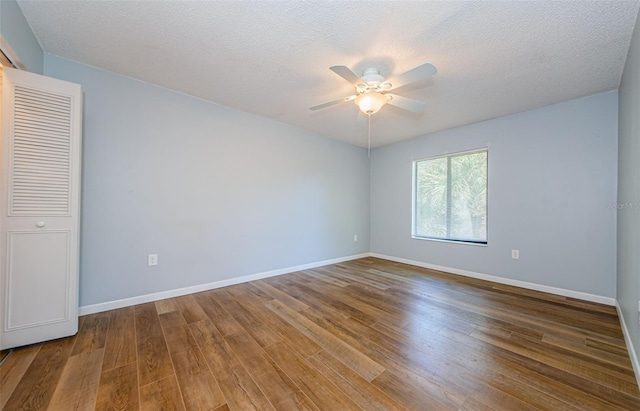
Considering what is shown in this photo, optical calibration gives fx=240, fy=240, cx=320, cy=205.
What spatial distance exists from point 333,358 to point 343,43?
7.61ft

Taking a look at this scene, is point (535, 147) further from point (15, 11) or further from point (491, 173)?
point (15, 11)

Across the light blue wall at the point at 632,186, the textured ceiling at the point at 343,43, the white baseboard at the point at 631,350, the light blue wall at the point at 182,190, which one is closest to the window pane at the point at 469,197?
the textured ceiling at the point at 343,43

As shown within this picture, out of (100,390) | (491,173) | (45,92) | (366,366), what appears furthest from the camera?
(491,173)

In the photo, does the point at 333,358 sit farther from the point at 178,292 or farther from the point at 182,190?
the point at 182,190

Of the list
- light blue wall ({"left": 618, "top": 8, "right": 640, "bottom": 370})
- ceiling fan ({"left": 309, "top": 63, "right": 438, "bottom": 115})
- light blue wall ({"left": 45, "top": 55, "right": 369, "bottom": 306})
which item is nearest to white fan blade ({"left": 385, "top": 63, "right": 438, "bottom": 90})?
ceiling fan ({"left": 309, "top": 63, "right": 438, "bottom": 115})

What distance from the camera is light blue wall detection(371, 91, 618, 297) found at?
262 cm

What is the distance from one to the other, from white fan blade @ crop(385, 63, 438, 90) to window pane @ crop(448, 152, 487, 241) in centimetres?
245

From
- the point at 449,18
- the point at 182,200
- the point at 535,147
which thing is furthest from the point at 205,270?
the point at 535,147

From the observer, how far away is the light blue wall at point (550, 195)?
8.58 ft

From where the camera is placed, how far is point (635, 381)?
1.42m

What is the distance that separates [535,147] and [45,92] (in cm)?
496

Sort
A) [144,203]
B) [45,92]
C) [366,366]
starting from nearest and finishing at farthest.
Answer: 1. [366,366]
2. [45,92]
3. [144,203]

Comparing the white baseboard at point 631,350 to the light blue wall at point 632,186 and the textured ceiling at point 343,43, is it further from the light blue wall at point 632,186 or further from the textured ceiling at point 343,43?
the textured ceiling at point 343,43

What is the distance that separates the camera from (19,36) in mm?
1678
